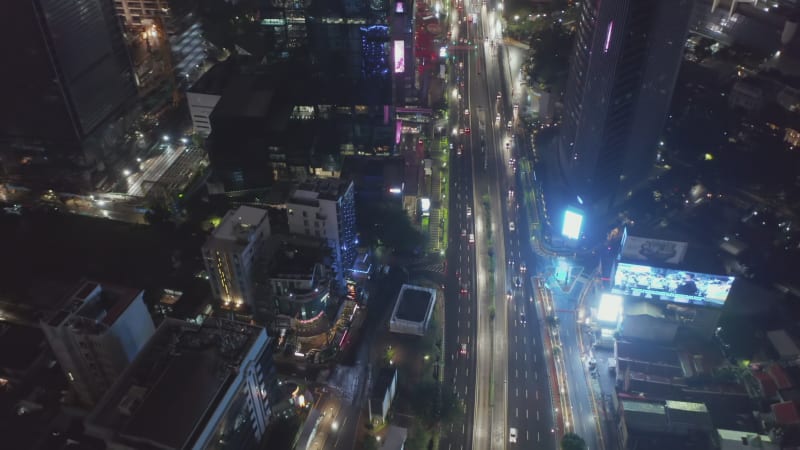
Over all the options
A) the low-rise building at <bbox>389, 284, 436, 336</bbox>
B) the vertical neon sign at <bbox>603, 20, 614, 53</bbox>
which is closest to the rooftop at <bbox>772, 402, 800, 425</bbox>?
the low-rise building at <bbox>389, 284, 436, 336</bbox>

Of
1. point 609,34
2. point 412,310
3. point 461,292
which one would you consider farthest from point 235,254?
point 609,34

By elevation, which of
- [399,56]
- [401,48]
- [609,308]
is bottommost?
[609,308]

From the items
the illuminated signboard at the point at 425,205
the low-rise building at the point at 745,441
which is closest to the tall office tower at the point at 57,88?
the illuminated signboard at the point at 425,205

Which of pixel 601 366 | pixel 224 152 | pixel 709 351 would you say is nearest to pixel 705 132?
pixel 709 351

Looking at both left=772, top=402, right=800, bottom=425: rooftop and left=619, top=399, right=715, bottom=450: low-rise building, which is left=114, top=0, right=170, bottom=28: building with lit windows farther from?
left=772, top=402, right=800, bottom=425: rooftop

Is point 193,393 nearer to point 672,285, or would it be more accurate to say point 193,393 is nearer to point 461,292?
A: point 461,292

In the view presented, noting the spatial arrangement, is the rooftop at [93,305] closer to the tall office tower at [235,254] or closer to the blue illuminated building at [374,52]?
the tall office tower at [235,254]

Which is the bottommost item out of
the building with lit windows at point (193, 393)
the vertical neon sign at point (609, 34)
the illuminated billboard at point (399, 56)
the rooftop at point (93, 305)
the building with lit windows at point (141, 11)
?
the building with lit windows at point (193, 393)

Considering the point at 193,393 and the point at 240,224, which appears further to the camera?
the point at 240,224
